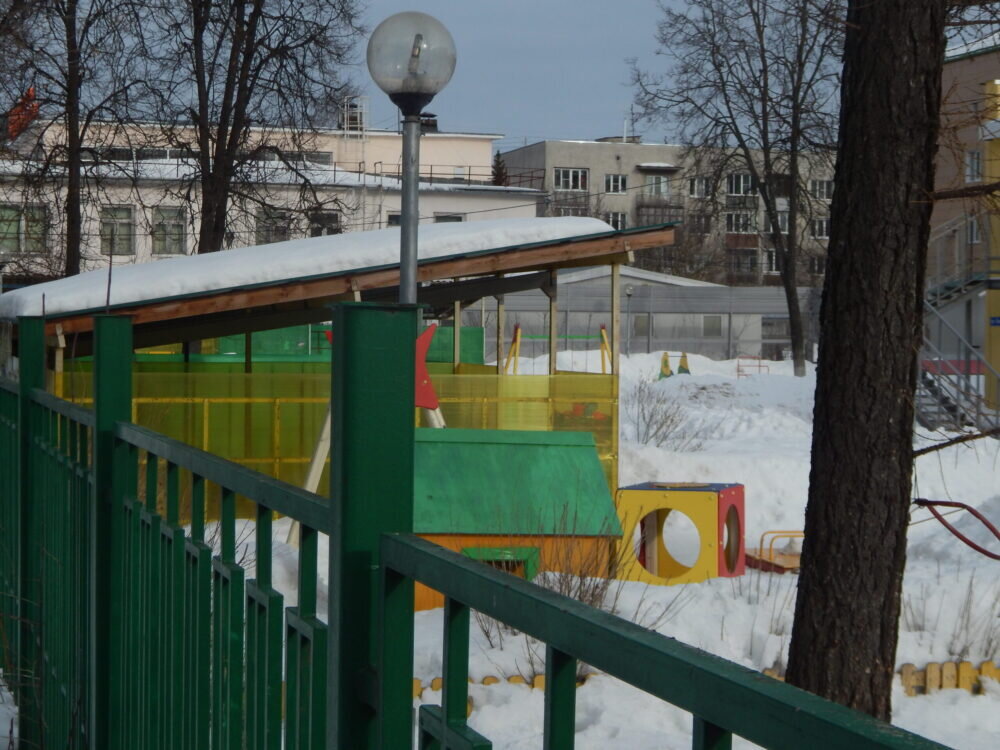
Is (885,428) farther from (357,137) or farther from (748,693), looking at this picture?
(357,137)

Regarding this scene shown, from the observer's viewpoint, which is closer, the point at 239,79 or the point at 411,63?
the point at 411,63

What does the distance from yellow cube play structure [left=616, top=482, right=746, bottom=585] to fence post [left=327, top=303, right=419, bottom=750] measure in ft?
31.6

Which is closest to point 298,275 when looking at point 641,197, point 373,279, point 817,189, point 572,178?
point 373,279

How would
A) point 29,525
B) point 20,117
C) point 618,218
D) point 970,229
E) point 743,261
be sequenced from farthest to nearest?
point 618,218
point 743,261
point 970,229
point 20,117
point 29,525

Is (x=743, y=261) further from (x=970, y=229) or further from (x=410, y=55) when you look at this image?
(x=410, y=55)

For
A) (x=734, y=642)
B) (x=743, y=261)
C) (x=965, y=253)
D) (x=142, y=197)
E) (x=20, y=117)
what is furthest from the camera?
(x=743, y=261)

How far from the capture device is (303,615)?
197cm

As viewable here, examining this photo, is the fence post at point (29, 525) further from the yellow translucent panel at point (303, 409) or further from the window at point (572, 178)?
the window at point (572, 178)

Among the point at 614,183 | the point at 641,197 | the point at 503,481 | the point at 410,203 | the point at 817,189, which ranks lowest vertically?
the point at 503,481

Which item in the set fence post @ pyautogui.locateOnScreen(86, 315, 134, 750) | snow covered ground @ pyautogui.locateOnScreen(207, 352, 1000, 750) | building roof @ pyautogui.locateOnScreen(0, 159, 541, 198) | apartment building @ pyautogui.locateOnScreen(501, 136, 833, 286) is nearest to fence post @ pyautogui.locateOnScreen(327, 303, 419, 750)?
fence post @ pyautogui.locateOnScreen(86, 315, 134, 750)

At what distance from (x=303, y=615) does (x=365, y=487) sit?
34 centimetres

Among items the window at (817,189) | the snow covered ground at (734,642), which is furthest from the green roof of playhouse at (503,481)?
the window at (817,189)

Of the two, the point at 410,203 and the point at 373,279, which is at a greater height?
the point at 410,203

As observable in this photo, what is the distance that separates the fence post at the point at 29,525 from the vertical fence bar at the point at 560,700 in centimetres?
369
